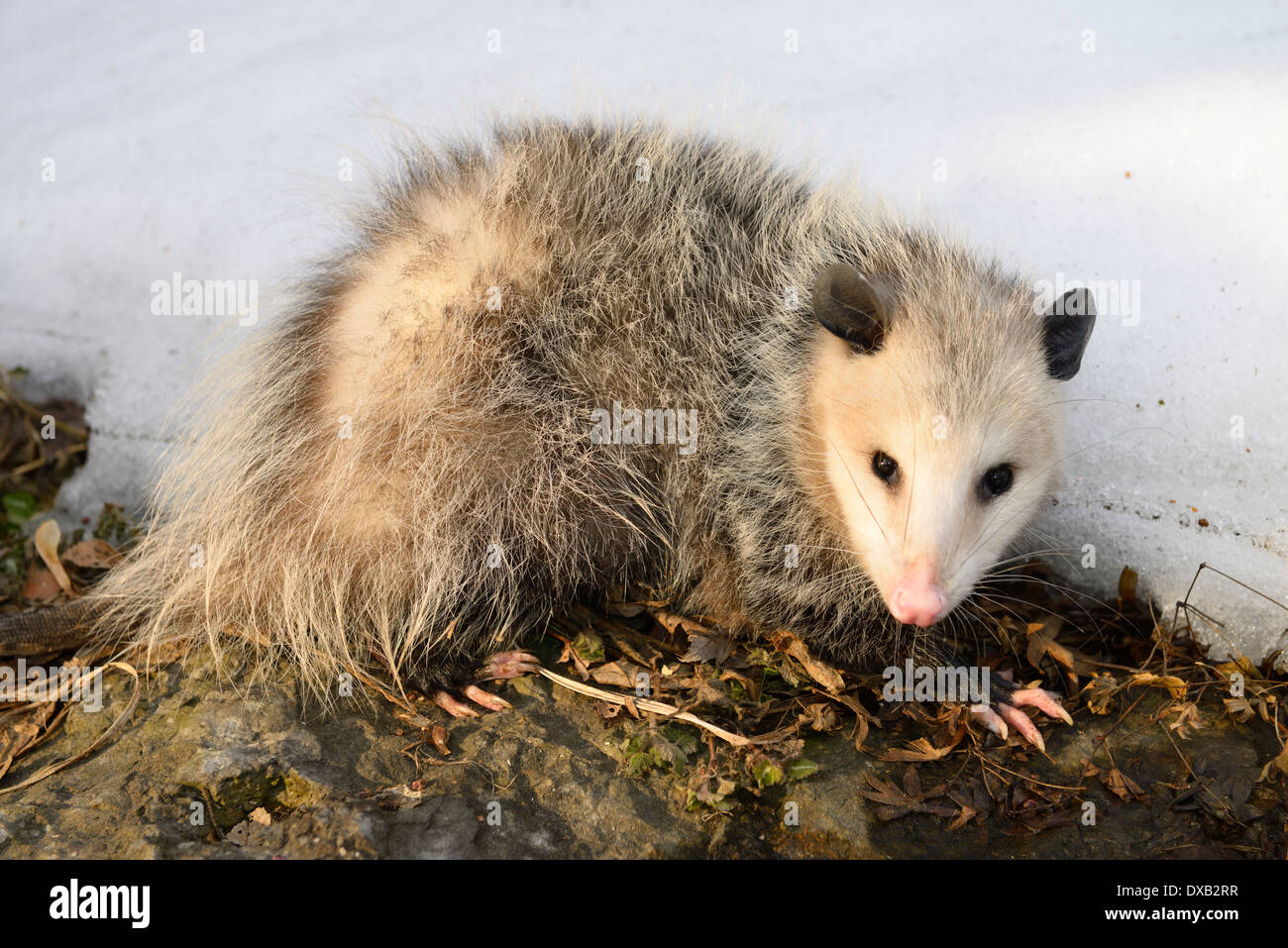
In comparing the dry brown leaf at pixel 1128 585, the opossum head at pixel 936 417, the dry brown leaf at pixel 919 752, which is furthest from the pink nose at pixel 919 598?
the dry brown leaf at pixel 1128 585

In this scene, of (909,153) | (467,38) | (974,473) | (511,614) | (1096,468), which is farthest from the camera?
(467,38)

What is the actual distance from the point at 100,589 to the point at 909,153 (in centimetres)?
253

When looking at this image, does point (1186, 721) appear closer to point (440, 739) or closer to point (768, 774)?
point (768, 774)

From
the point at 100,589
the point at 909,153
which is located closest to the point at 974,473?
the point at 909,153

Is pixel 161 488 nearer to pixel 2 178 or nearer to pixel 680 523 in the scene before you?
pixel 680 523

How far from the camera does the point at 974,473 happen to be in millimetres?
1771

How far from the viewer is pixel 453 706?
2.00 meters

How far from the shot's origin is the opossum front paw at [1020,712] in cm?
191

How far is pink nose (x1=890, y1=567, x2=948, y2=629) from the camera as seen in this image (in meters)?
1.64

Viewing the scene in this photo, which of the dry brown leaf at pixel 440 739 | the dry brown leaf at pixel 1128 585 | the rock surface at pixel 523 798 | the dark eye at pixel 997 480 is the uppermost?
the dark eye at pixel 997 480

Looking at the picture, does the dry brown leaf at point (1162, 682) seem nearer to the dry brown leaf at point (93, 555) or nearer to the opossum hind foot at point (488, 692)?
the opossum hind foot at point (488, 692)

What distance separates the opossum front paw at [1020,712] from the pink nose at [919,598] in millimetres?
400

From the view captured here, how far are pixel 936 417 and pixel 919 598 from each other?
354 millimetres

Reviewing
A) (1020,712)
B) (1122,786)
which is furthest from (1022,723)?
(1122,786)
